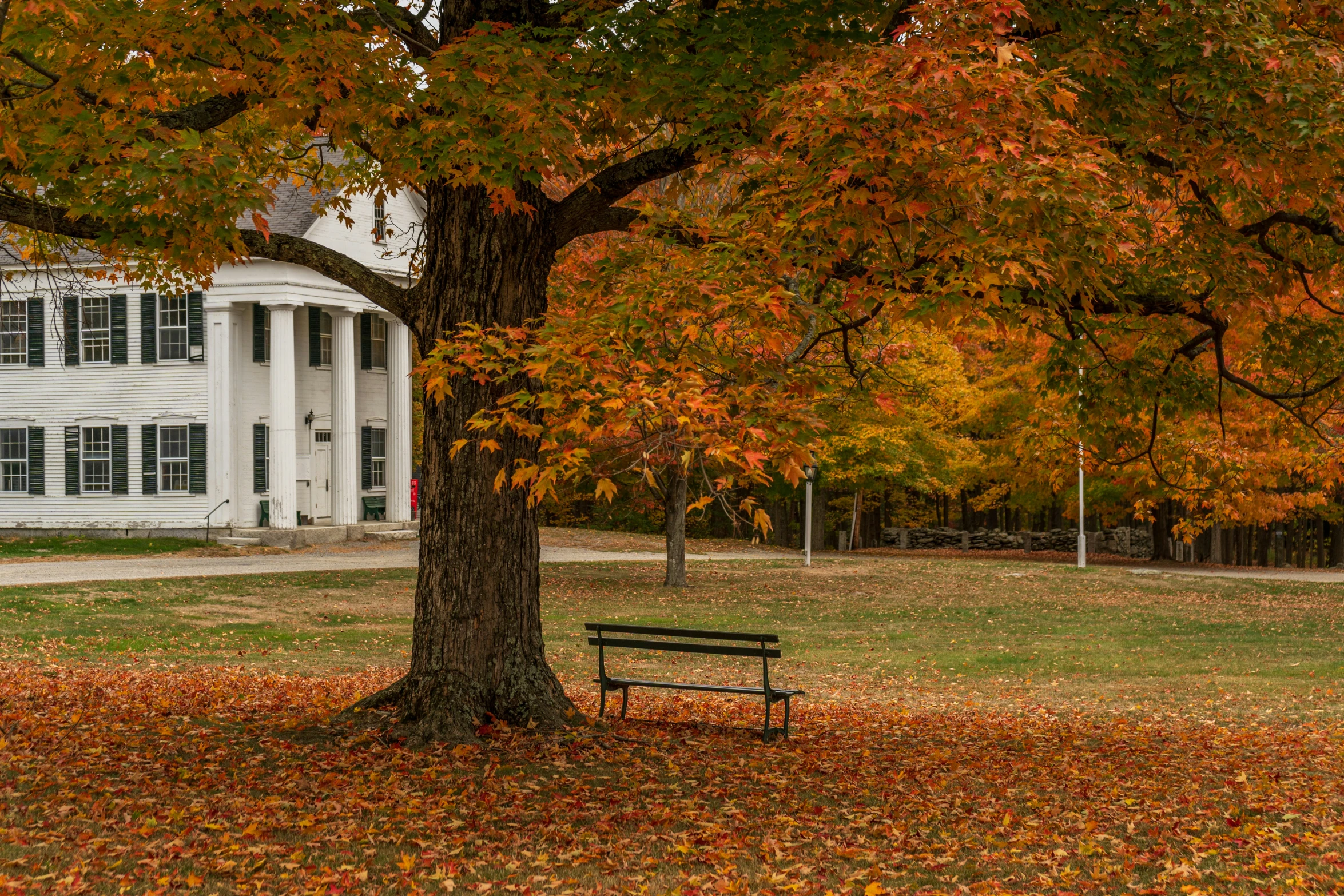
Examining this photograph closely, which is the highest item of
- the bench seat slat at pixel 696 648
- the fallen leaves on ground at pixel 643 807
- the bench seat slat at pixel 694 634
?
the bench seat slat at pixel 694 634

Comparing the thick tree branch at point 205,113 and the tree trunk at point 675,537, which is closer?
the thick tree branch at point 205,113

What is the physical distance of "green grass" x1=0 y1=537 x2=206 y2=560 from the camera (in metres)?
28.6

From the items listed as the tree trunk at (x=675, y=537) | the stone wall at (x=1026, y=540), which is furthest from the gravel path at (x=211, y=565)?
the stone wall at (x=1026, y=540)

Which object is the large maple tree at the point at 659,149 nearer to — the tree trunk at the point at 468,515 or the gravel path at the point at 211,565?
the tree trunk at the point at 468,515

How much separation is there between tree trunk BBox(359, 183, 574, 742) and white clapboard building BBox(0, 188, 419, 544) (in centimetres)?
2264

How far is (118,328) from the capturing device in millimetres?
32094

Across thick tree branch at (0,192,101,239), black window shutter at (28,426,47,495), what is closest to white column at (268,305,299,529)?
black window shutter at (28,426,47,495)

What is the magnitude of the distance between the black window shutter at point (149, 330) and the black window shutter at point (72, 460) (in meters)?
2.62

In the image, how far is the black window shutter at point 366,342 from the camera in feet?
116

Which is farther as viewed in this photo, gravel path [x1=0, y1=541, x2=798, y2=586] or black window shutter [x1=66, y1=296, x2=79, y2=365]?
black window shutter [x1=66, y1=296, x2=79, y2=365]

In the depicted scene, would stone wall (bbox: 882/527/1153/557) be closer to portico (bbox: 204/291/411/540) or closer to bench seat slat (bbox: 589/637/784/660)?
portico (bbox: 204/291/411/540)

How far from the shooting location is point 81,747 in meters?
8.67

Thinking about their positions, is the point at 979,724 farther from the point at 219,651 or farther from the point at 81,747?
the point at 219,651

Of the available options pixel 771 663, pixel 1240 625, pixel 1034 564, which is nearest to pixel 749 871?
pixel 771 663
